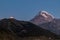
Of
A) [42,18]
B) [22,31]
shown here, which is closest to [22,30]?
[22,31]

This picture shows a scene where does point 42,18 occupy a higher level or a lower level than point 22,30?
higher

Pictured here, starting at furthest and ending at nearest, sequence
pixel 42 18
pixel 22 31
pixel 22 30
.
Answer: pixel 42 18 < pixel 22 30 < pixel 22 31

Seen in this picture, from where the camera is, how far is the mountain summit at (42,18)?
48062 millimetres

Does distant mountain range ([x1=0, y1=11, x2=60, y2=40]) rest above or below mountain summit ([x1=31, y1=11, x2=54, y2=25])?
below

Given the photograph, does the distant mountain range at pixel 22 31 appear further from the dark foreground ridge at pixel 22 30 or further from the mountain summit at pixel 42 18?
the mountain summit at pixel 42 18

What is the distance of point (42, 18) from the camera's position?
49688 millimetres

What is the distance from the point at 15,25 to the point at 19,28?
0.94m

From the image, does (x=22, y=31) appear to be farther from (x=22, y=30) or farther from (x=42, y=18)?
(x=42, y=18)

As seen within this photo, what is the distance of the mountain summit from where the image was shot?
48.1m

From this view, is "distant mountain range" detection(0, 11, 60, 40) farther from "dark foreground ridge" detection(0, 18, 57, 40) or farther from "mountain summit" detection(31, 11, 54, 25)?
"mountain summit" detection(31, 11, 54, 25)

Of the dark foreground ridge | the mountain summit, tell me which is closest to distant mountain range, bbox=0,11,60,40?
the dark foreground ridge

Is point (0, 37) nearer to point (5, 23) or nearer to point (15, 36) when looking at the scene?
point (15, 36)

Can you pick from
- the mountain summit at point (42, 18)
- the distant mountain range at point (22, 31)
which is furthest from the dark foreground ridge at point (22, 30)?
the mountain summit at point (42, 18)

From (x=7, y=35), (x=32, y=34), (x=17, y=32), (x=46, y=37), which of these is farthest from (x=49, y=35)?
(x=7, y=35)
